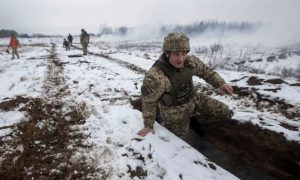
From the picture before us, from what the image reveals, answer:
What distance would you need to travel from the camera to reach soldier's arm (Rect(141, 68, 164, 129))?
3.59 meters

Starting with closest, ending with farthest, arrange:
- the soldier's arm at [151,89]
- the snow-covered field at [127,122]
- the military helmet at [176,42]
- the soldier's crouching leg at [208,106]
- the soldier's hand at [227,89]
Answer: the snow-covered field at [127,122] < the military helmet at [176,42] < the soldier's arm at [151,89] < the soldier's hand at [227,89] < the soldier's crouching leg at [208,106]

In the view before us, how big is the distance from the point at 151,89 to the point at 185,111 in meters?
0.87

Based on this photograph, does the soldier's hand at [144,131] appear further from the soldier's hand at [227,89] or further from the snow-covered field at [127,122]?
the soldier's hand at [227,89]

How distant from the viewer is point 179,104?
159 inches

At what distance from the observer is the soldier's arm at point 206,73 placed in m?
4.12

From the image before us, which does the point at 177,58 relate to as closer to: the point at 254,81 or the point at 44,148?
the point at 44,148

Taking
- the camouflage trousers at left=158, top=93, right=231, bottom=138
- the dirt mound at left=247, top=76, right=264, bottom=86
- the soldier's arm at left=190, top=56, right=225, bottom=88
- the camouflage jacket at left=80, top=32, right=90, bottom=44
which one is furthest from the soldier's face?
the camouflage jacket at left=80, top=32, right=90, bottom=44

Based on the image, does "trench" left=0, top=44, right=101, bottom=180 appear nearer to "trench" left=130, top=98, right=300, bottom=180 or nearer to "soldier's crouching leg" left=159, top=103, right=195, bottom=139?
"soldier's crouching leg" left=159, top=103, right=195, bottom=139

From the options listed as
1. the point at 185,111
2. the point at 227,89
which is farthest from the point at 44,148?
the point at 227,89

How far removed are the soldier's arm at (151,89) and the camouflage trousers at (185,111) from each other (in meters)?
0.51

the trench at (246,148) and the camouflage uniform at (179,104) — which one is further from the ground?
the camouflage uniform at (179,104)

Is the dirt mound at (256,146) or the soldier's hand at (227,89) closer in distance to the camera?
the dirt mound at (256,146)

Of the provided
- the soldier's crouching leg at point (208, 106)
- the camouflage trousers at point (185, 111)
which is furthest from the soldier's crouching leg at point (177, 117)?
the soldier's crouching leg at point (208, 106)

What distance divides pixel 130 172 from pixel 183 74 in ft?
5.41
